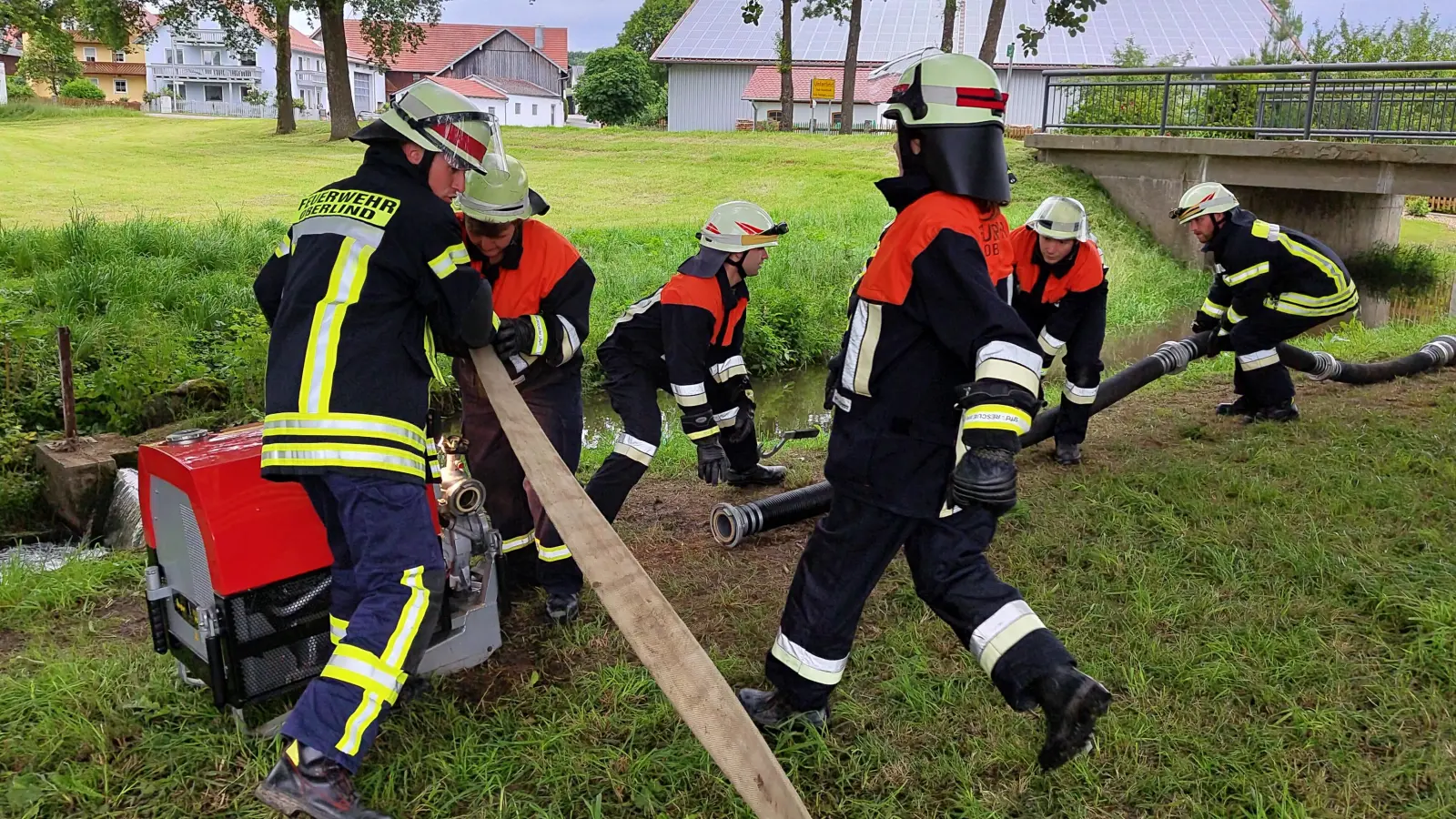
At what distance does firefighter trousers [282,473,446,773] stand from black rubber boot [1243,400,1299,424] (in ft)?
18.9

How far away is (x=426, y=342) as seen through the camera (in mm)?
2943

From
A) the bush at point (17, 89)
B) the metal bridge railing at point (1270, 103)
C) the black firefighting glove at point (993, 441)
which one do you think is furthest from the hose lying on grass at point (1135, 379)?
the bush at point (17, 89)

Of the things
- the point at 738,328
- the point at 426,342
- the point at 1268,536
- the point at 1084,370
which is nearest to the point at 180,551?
the point at 426,342

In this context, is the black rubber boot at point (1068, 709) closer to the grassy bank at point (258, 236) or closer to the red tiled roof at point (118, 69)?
the grassy bank at point (258, 236)

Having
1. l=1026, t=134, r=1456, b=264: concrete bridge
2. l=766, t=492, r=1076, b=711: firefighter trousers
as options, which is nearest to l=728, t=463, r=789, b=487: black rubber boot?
l=766, t=492, r=1076, b=711: firefighter trousers

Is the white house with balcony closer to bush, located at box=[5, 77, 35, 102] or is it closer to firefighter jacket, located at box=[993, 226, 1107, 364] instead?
bush, located at box=[5, 77, 35, 102]

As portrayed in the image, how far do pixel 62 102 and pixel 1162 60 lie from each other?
4242cm

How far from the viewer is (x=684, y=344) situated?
443 cm

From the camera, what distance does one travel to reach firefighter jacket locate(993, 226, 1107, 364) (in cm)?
578

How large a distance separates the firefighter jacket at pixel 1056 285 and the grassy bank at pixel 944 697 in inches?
55.7

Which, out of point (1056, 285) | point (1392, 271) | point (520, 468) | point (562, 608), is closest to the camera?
point (562, 608)

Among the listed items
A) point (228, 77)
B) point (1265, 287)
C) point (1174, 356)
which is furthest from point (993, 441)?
point (228, 77)

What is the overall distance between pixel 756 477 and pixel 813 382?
405 cm

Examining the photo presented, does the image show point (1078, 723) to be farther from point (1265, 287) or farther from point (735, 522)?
point (1265, 287)
